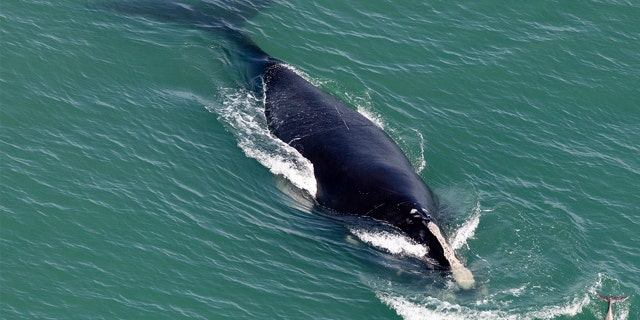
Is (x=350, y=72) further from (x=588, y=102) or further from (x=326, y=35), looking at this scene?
(x=588, y=102)

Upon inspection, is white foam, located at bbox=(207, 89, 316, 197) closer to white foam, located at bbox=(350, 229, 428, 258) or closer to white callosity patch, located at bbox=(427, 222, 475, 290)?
white foam, located at bbox=(350, 229, 428, 258)

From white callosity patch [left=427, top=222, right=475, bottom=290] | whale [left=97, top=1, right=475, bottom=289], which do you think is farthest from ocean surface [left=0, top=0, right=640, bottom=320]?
whale [left=97, top=1, right=475, bottom=289]

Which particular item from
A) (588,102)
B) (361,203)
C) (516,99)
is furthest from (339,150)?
(588,102)

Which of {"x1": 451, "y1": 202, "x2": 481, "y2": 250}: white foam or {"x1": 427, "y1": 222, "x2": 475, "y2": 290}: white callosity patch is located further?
{"x1": 451, "y1": 202, "x2": 481, "y2": 250}: white foam

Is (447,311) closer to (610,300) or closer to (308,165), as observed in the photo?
(610,300)

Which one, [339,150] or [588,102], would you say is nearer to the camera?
[339,150]

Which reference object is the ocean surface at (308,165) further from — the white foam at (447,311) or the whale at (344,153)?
the whale at (344,153)

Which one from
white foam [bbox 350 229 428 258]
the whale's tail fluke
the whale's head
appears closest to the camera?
the whale's tail fluke
